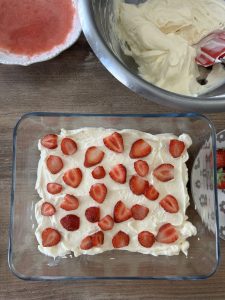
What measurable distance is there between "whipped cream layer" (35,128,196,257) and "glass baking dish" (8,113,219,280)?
0.03m

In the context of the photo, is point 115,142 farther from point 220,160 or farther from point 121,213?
point 220,160

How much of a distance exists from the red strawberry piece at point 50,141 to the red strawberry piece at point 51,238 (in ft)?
0.65

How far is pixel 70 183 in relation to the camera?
1.05 meters

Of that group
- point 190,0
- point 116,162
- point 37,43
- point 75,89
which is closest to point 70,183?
point 116,162

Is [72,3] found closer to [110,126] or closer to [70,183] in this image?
[110,126]

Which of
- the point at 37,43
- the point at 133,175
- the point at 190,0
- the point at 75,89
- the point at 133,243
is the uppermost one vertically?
the point at 190,0

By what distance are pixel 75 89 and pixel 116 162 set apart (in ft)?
0.77

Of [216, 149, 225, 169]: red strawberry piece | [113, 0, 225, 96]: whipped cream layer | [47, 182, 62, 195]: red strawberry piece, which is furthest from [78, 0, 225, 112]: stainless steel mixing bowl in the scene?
[47, 182, 62, 195]: red strawberry piece

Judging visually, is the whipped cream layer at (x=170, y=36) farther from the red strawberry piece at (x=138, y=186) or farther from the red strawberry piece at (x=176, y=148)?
the red strawberry piece at (x=138, y=186)

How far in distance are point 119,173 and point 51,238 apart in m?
0.22

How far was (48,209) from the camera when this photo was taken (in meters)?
1.04

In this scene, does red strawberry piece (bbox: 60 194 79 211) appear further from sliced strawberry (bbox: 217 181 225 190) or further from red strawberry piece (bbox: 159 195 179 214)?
sliced strawberry (bbox: 217 181 225 190)

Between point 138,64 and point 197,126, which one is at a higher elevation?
point 138,64

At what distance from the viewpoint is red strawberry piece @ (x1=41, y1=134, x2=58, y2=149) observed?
106 cm
